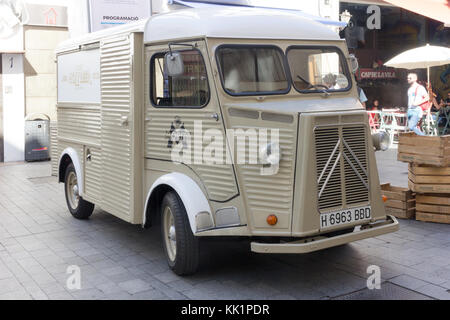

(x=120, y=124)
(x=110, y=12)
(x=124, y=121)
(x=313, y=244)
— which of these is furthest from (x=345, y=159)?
(x=110, y=12)

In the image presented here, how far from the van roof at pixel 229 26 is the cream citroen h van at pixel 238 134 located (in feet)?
0.04

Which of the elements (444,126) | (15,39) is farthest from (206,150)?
(444,126)

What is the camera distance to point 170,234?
5.54 meters

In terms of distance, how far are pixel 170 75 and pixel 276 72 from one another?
103cm

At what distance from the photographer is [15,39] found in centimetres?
1391

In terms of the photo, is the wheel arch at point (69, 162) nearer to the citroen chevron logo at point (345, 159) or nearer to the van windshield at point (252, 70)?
the van windshield at point (252, 70)

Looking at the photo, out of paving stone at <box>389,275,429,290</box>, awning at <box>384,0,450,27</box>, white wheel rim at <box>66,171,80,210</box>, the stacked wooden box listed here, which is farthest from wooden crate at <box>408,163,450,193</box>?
awning at <box>384,0,450,27</box>

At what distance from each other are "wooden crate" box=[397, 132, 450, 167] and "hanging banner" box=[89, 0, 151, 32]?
6.91 m

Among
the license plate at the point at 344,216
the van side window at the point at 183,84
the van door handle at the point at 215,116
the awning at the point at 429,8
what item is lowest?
the license plate at the point at 344,216

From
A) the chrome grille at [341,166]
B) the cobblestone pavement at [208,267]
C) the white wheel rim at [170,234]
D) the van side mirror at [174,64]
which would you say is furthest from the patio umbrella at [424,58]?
the white wheel rim at [170,234]

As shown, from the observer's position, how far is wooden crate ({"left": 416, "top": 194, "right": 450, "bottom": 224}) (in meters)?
7.27

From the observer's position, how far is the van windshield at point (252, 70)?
521cm

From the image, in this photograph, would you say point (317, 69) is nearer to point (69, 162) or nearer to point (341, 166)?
point (341, 166)
